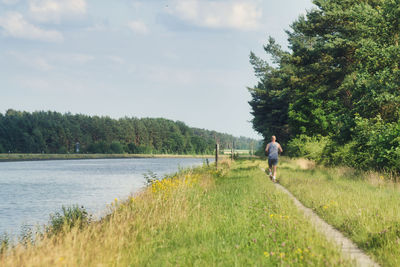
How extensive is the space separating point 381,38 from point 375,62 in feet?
4.34

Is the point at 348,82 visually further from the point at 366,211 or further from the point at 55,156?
the point at 55,156

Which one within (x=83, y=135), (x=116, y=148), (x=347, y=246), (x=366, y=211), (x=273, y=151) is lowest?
(x=347, y=246)

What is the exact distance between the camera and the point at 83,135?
491 feet

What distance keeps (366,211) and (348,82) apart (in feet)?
67.4

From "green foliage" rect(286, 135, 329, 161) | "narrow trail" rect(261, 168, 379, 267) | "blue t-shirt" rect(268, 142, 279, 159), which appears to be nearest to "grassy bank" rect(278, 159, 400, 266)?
"narrow trail" rect(261, 168, 379, 267)

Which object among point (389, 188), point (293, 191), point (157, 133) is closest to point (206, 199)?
point (293, 191)

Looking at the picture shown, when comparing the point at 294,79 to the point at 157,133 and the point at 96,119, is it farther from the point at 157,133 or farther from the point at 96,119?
the point at 157,133

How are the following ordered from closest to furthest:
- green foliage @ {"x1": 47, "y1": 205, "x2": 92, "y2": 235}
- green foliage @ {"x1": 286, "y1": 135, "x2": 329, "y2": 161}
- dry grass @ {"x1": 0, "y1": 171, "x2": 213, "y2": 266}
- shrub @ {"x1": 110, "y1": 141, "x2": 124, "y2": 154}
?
dry grass @ {"x1": 0, "y1": 171, "x2": 213, "y2": 266} < green foliage @ {"x1": 47, "y1": 205, "x2": 92, "y2": 235} < green foliage @ {"x1": 286, "y1": 135, "x2": 329, "y2": 161} < shrub @ {"x1": 110, "y1": 141, "x2": 124, "y2": 154}

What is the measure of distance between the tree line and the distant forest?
78107 mm

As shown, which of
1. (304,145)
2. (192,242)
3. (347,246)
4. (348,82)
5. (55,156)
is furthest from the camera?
(55,156)

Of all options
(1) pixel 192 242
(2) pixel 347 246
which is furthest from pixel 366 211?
(1) pixel 192 242

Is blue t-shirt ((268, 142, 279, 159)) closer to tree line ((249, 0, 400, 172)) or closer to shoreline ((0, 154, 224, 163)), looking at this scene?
tree line ((249, 0, 400, 172))

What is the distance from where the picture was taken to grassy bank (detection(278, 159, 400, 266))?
6950 mm

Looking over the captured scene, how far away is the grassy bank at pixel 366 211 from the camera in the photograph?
6.95 metres
